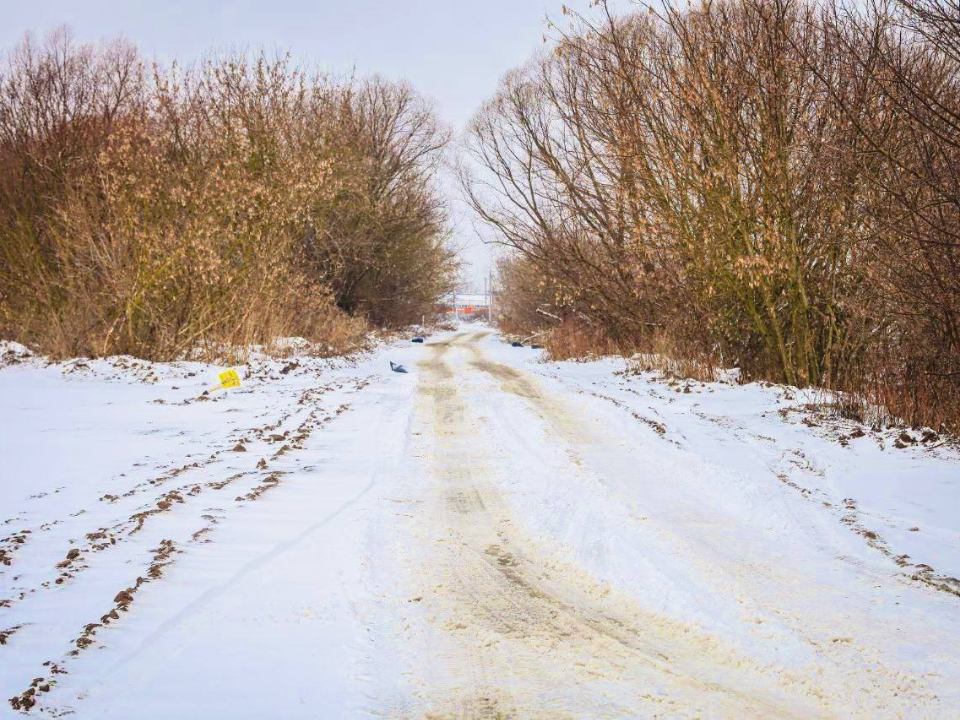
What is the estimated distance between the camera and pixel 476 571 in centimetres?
376

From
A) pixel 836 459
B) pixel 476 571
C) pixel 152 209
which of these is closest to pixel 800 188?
pixel 836 459

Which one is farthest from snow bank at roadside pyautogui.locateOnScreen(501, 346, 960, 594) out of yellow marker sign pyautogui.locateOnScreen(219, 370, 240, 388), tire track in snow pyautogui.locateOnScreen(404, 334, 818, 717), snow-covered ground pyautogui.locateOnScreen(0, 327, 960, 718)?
yellow marker sign pyautogui.locateOnScreen(219, 370, 240, 388)

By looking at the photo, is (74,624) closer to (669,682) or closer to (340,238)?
(669,682)

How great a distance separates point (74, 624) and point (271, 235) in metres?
12.7

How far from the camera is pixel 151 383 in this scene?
35.7 ft

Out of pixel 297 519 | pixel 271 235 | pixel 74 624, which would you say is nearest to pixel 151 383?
pixel 271 235

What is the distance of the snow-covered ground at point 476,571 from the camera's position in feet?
8.44

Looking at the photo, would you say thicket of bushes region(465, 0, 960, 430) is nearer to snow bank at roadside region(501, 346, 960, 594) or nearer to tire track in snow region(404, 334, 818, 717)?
snow bank at roadside region(501, 346, 960, 594)

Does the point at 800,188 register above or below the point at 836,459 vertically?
above

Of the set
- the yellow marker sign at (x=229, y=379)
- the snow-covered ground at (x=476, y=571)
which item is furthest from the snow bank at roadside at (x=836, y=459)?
the yellow marker sign at (x=229, y=379)

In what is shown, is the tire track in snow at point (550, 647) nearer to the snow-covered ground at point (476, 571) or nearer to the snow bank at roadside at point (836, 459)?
the snow-covered ground at point (476, 571)

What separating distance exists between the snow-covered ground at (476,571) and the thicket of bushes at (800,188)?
1835 millimetres

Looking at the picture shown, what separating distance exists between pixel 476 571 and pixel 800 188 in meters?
8.22

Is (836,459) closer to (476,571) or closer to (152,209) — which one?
(476,571)
